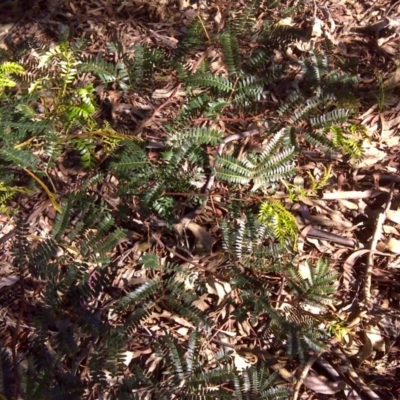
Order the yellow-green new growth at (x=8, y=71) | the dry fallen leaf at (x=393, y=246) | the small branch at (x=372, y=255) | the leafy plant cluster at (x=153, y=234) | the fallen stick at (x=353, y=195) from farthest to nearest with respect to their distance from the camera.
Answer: the fallen stick at (x=353, y=195) → the dry fallen leaf at (x=393, y=246) → the small branch at (x=372, y=255) → the yellow-green new growth at (x=8, y=71) → the leafy plant cluster at (x=153, y=234)

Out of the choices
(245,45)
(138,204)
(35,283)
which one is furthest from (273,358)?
(245,45)

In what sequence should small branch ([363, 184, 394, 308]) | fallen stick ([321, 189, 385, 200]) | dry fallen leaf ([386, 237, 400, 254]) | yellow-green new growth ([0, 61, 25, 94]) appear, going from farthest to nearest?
fallen stick ([321, 189, 385, 200])
dry fallen leaf ([386, 237, 400, 254])
small branch ([363, 184, 394, 308])
yellow-green new growth ([0, 61, 25, 94])

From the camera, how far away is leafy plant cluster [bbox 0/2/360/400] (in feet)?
7.91

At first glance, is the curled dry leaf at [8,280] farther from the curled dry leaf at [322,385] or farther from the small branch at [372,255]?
the small branch at [372,255]

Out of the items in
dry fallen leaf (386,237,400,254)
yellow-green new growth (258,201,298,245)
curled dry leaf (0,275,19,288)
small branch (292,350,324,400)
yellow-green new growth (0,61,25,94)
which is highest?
yellow-green new growth (0,61,25,94)

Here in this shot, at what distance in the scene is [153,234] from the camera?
285 centimetres

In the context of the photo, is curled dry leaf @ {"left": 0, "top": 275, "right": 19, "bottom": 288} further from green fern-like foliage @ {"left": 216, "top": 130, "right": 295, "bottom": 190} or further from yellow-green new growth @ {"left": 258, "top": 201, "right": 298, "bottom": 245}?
yellow-green new growth @ {"left": 258, "top": 201, "right": 298, "bottom": 245}

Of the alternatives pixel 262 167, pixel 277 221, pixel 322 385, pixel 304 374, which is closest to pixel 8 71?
pixel 262 167

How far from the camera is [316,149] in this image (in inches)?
123

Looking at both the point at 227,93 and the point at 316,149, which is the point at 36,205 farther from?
the point at 316,149

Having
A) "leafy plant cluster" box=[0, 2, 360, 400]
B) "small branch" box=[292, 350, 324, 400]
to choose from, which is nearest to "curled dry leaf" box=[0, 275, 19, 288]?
"leafy plant cluster" box=[0, 2, 360, 400]

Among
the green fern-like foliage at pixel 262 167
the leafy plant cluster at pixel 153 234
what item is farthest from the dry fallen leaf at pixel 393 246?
the green fern-like foliage at pixel 262 167

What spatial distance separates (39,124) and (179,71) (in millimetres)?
755

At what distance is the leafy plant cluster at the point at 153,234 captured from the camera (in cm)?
241
